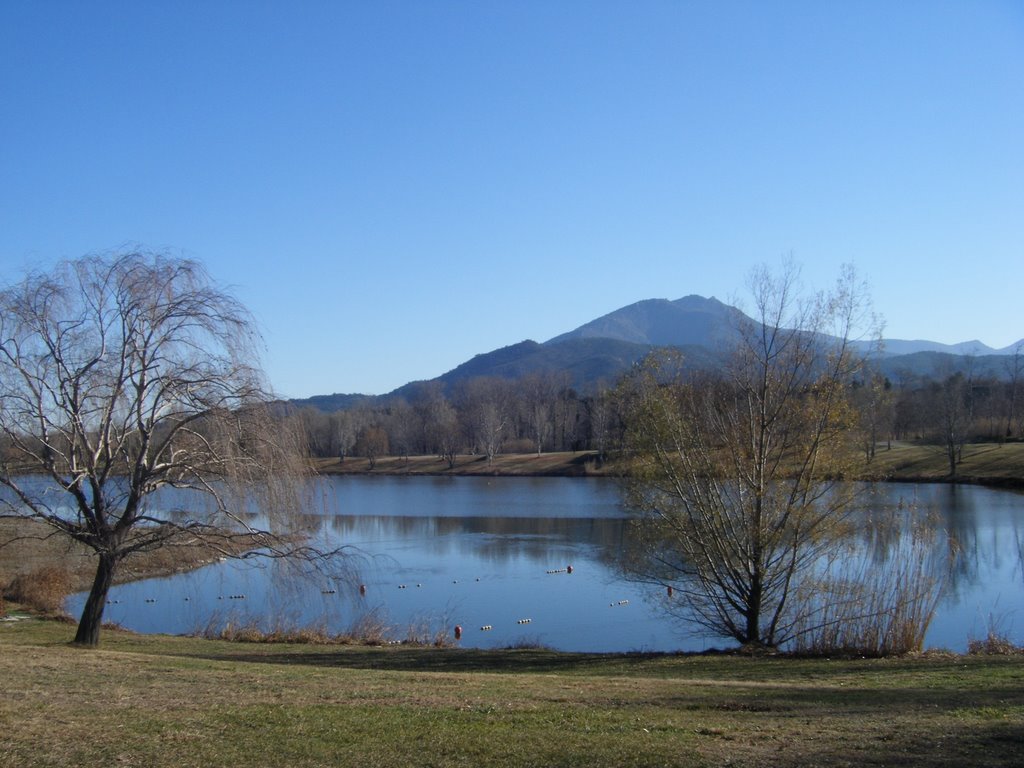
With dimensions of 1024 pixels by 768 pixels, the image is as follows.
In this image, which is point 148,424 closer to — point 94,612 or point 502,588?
Result: point 94,612

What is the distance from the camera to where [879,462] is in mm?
36344

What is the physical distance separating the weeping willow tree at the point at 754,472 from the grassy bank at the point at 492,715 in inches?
161

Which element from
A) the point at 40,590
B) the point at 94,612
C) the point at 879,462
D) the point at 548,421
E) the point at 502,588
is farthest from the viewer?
the point at 548,421

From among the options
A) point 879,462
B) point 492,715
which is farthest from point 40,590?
point 879,462

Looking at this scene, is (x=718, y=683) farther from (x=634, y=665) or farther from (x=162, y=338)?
(x=162, y=338)

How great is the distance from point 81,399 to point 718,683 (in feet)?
40.1

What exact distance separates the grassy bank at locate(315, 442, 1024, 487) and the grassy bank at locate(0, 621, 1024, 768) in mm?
26735

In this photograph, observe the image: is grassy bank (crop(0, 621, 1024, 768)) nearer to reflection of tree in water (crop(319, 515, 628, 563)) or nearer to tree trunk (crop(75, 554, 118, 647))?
tree trunk (crop(75, 554, 118, 647))

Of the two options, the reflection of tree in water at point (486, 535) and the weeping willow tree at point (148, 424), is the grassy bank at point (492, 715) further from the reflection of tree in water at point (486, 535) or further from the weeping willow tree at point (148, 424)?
the reflection of tree in water at point (486, 535)

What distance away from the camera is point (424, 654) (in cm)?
1800

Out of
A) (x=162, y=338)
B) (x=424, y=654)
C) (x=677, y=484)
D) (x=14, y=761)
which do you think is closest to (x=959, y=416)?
(x=677, y=484)

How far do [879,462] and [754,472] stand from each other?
2035cm

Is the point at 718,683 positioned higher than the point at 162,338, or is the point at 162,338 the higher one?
the point at 162,338

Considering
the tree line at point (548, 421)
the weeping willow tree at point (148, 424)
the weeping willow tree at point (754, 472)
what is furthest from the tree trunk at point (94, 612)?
the tree line at point (548, 421)
